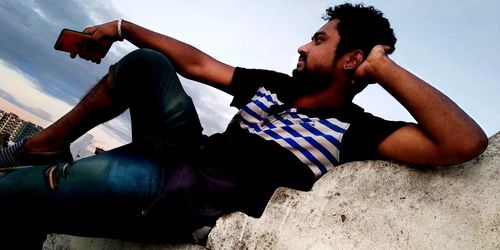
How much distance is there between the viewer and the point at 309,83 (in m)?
2.11

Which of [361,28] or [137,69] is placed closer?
[137,69]

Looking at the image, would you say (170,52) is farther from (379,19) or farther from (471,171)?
(471,171)

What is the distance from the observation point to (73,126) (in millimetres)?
1706

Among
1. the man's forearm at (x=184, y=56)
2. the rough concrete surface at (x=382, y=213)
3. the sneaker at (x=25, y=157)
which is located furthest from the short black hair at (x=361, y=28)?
the sneaker at (x=25, y=157)

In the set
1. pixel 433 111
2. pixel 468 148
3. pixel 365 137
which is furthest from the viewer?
pixel 365 137

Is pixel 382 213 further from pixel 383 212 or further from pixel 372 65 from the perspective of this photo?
pixel 372 65

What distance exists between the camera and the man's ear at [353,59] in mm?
2184

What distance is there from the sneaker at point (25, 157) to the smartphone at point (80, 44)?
0.61 meters

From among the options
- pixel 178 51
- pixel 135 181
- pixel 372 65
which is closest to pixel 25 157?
pixel 135 181

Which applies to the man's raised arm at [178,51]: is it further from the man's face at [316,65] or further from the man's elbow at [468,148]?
the man's elbow at [468,148]

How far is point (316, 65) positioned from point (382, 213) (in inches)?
44.8

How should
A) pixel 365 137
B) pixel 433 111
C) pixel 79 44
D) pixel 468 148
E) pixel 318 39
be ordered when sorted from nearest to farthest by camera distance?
pixel 468 148, pixel 433 111, pixel 365 137, pixel 79 44, pixel 318 39

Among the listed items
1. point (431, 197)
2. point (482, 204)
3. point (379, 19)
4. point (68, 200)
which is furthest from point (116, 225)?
point (379, 19)

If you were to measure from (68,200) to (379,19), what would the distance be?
2295mm
